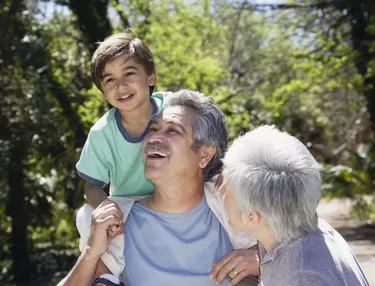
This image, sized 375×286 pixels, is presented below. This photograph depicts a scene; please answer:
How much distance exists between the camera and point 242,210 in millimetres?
2068

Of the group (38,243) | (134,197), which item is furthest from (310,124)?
(134,197)

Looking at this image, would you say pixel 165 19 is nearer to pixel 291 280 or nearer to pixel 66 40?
pixel 66 40

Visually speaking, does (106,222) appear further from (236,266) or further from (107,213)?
(236,266)

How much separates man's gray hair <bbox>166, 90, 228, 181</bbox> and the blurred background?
6896 millimetres

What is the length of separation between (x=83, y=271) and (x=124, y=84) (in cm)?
83

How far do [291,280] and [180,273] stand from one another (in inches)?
30.7

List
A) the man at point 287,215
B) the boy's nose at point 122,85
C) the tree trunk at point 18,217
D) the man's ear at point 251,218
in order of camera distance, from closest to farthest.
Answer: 1. the man at point 287,215
2. the man's ear at point 251,218
3. the boy's nose at point 122,85
4. the tree trunk at point 18,217

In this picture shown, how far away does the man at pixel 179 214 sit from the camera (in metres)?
2.52

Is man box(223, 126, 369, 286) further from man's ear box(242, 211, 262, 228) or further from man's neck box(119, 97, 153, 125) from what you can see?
man's neck box(119, 97, 153, 125)

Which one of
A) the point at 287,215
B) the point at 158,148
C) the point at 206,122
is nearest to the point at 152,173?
the point at 158,148

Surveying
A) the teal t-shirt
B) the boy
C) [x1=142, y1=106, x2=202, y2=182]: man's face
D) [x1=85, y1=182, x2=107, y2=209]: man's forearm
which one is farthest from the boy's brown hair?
[x1=85, y1=182, x2=107, y2=209]: man's forearm

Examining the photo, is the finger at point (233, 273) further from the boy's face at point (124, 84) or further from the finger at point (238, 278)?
the boy's face at point (124, 84)

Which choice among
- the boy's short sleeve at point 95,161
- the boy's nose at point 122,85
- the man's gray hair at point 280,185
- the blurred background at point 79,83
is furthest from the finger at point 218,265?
the blurred background at point 79,83

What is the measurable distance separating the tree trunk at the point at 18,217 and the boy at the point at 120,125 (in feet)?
31.2
